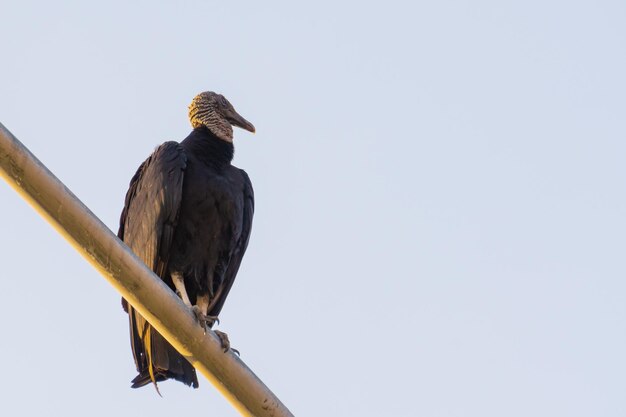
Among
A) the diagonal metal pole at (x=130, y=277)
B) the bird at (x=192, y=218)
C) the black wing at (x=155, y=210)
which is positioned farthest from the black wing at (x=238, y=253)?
the diagonal metal pole at (x=130, y=277)

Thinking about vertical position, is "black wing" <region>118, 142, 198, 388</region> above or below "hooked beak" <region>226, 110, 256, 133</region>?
below

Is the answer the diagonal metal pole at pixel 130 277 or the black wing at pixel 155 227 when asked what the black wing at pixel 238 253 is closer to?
the black wing at pixel 155 227

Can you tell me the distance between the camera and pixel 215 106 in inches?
273

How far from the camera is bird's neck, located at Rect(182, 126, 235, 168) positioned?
6238 millimetres

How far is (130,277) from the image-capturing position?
2998mm

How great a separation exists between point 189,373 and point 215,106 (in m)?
2.42

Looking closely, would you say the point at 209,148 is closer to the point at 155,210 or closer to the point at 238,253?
the point at 238,253

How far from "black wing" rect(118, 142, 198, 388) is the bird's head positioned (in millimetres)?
627

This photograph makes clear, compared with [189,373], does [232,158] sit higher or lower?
higher

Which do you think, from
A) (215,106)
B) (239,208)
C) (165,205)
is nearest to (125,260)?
(165,205)

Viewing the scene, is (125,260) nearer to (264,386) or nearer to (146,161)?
(264,386)

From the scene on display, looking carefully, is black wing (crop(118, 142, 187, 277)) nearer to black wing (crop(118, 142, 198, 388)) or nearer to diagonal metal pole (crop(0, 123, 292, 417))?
black wing (crop(118, 142, 198, 388))

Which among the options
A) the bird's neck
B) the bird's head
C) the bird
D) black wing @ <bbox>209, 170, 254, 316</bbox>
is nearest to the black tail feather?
the bird

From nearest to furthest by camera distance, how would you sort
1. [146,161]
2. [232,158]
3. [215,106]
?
1. [146,161]
2. [232,158]
3. [215,106]
